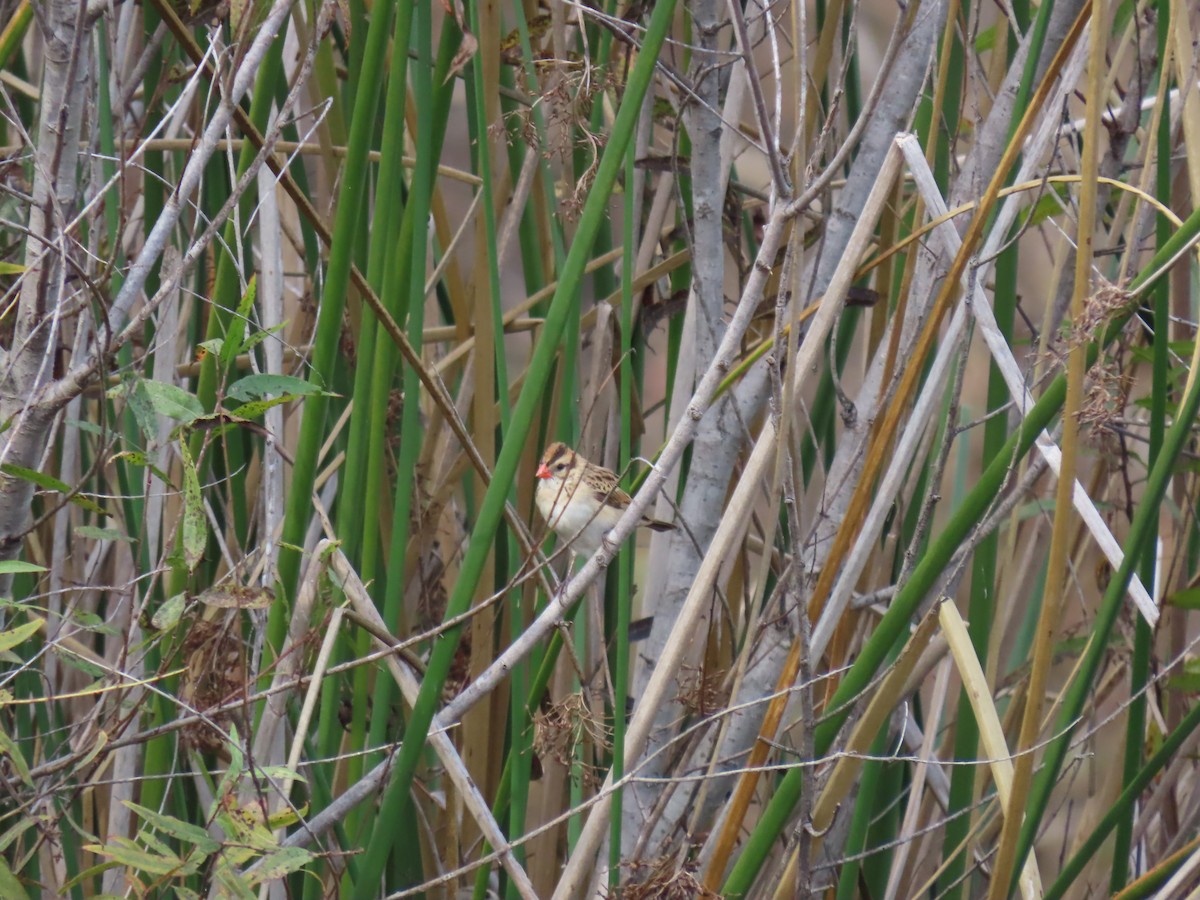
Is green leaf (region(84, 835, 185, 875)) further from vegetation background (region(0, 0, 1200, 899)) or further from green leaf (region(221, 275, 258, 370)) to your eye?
green leaf (region(221, 275, 258, 370))

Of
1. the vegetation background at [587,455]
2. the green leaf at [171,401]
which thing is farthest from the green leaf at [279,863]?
the green leaf at [171,401]

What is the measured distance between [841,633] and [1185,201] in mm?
884

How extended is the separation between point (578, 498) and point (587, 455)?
934 millimetres

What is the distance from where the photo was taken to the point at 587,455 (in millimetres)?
1971

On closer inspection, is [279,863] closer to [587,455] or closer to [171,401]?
[171,401]

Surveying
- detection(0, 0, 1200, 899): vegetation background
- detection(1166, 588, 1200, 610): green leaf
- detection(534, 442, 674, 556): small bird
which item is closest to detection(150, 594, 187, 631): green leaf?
detection(0, 0, 1200, 899): vegetation background

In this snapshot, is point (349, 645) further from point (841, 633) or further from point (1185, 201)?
point (1185, 201)

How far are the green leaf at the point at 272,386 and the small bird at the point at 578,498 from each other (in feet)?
1.13

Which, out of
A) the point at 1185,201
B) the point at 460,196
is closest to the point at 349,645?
the point at 1185,201

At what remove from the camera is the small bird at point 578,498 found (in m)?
1.73

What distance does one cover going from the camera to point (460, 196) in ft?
19.6

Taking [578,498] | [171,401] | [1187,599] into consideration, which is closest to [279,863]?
[171,401]

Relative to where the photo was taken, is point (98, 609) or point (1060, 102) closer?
point (1060, 102)

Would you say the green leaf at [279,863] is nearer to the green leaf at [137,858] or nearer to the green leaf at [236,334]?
the green leaf at [137,858]
